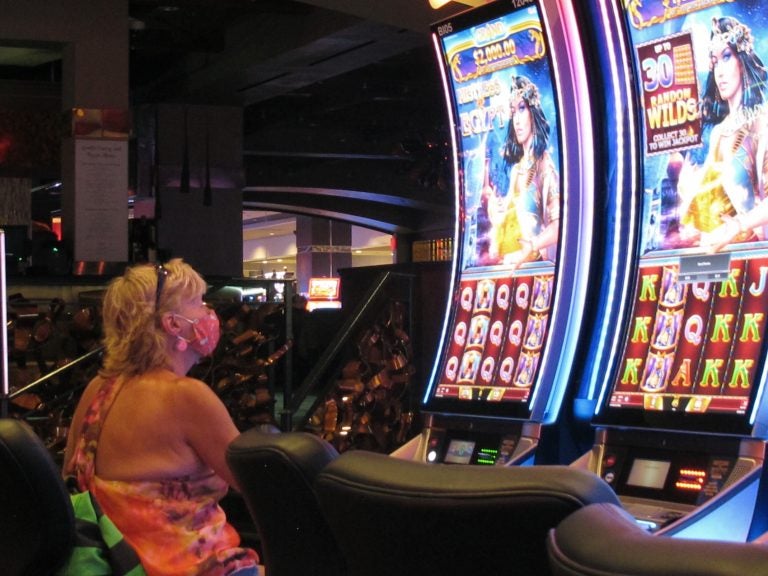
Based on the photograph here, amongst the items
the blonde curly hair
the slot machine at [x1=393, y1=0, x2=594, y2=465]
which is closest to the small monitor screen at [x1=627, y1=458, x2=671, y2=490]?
the slot machine at [x1=393, y1=0, x2=594, y2=465]

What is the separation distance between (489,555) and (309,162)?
1689 centimetres

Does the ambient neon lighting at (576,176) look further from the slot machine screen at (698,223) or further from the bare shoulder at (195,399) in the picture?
the bare shoulder at (195,399)

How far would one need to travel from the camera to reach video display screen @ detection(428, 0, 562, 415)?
3381mm

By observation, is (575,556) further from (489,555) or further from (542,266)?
(542,266)

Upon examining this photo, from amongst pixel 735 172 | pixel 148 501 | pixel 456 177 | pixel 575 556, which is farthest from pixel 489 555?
pixel 456 177

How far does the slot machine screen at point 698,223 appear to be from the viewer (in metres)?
2.79

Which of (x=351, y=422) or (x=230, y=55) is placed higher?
(x=230, y=55)

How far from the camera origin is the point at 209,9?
962 centimetres

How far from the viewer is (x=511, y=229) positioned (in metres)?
3.53

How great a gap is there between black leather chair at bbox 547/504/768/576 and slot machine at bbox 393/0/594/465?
90.0 inches

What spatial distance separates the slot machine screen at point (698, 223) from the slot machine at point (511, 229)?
0.77ft

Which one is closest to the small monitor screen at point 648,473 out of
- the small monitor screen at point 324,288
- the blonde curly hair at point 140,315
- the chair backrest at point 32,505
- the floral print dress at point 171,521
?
the floral print dress at point 171,521

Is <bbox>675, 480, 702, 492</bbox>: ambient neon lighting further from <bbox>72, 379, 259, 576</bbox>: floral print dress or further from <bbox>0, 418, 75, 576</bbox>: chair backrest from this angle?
<bbox>0, 418, 75, 576</bbox>: chair backrest

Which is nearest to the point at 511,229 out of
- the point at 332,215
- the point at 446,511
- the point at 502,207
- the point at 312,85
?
the point at 502,207
